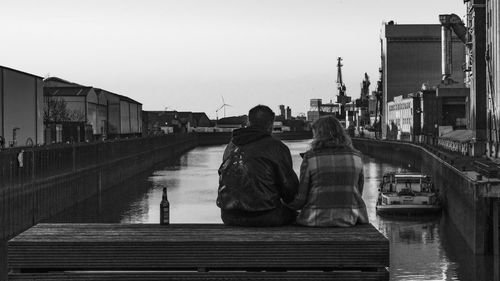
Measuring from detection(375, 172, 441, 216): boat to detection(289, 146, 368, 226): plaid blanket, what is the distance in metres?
41.6

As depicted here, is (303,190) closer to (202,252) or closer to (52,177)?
(202,252)

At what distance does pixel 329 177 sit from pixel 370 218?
41979 millimetres

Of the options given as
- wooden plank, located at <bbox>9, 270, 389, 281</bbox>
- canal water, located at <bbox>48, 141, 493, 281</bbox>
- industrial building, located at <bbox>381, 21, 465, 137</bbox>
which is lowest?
canal water, located at <bbox>48, 141, 493, 281</bbox>

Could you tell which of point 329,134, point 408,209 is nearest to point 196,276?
point 329,134

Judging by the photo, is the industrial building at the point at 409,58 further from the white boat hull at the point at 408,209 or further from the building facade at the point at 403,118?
the white boat hull at the point at 408,209

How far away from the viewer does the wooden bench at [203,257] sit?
26.7 ft

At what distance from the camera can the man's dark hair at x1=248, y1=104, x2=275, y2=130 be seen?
9254 millimetres

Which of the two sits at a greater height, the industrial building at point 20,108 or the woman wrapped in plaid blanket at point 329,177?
the industrial building at point 20,108

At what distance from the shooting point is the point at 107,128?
12350cm

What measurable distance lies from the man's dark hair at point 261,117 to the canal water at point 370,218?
21.1 metres

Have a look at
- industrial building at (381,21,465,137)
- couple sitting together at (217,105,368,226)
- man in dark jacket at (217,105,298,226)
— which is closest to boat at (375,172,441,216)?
couple sitting together at (217,105,368,226)

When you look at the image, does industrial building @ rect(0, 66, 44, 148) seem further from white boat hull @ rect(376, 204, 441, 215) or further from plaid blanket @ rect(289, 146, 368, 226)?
plaid blanket @ rect(289, 146, 368, 226)

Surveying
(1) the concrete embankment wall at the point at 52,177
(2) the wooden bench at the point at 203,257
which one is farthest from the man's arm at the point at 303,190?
(1) the concrete embankment wall at the point at 52,177

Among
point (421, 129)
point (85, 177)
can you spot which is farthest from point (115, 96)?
point (85, 177)
